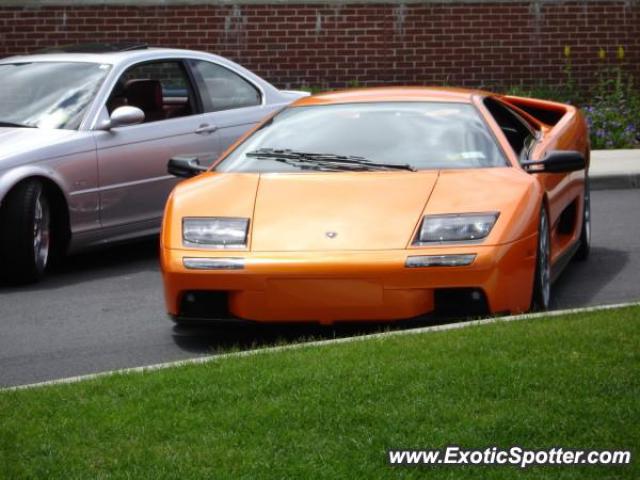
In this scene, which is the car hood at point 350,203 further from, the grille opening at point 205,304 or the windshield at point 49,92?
the windshield at point 49,92

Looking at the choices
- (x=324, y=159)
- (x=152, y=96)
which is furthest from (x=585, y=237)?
(x=152, y=96)

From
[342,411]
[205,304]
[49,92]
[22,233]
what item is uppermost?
[49,92]

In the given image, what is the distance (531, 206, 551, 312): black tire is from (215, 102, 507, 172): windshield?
50cm

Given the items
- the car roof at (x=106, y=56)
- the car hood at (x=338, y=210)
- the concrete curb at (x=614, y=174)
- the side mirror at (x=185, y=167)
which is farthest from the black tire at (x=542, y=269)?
the concrete curb at (x=614, y=174)

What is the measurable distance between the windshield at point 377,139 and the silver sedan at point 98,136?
1.59 m

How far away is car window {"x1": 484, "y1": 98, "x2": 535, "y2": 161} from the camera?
9672 mm

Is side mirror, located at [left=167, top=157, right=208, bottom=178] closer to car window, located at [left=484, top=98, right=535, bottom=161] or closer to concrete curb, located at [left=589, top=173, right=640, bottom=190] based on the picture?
car window, located at [left=484, top=98, right=535, bottom=161]

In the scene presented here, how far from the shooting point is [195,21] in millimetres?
19531

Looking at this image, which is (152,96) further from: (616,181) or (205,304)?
(616,181)

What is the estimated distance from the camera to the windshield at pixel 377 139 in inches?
355

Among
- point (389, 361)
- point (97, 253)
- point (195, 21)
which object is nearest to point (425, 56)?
point (195, 21)

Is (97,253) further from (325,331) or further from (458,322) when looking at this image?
(458,322)

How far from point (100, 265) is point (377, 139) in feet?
9.56

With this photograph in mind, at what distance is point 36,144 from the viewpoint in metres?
10.3
